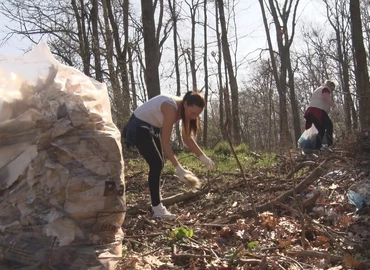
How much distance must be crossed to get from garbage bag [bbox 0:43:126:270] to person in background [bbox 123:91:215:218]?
4.50 feet

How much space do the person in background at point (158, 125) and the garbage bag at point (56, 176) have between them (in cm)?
137

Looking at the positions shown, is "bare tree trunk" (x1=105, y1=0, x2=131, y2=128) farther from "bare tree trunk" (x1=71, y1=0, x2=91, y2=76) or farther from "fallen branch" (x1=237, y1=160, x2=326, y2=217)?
"fallen branch" (x1=237, y1=160, x2=326, y2=217)

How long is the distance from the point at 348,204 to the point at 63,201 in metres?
2.55

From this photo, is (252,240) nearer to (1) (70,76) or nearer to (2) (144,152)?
(2) (144,152)

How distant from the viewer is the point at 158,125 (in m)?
4.25

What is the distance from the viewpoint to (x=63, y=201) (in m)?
2.44

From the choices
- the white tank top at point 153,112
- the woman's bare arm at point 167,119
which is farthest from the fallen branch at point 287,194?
the white tank top at point 153,112

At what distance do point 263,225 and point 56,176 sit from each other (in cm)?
180

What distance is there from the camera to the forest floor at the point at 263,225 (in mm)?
2879

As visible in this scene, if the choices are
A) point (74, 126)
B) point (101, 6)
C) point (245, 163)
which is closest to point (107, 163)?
point (74, 126)

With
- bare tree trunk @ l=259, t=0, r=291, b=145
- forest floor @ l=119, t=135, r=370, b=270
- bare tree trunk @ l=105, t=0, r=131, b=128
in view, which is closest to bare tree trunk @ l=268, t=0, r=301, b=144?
bare tree trunk @ l=259, t=0, r=291, b=145

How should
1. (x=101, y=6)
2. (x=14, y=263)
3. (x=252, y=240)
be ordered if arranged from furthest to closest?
(x=101, y=6)
(x=252, y=240)
(x=14, y=263)

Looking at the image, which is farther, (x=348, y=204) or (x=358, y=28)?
(x=358, y=28)

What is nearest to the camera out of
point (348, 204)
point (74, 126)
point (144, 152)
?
point (74, 126)
